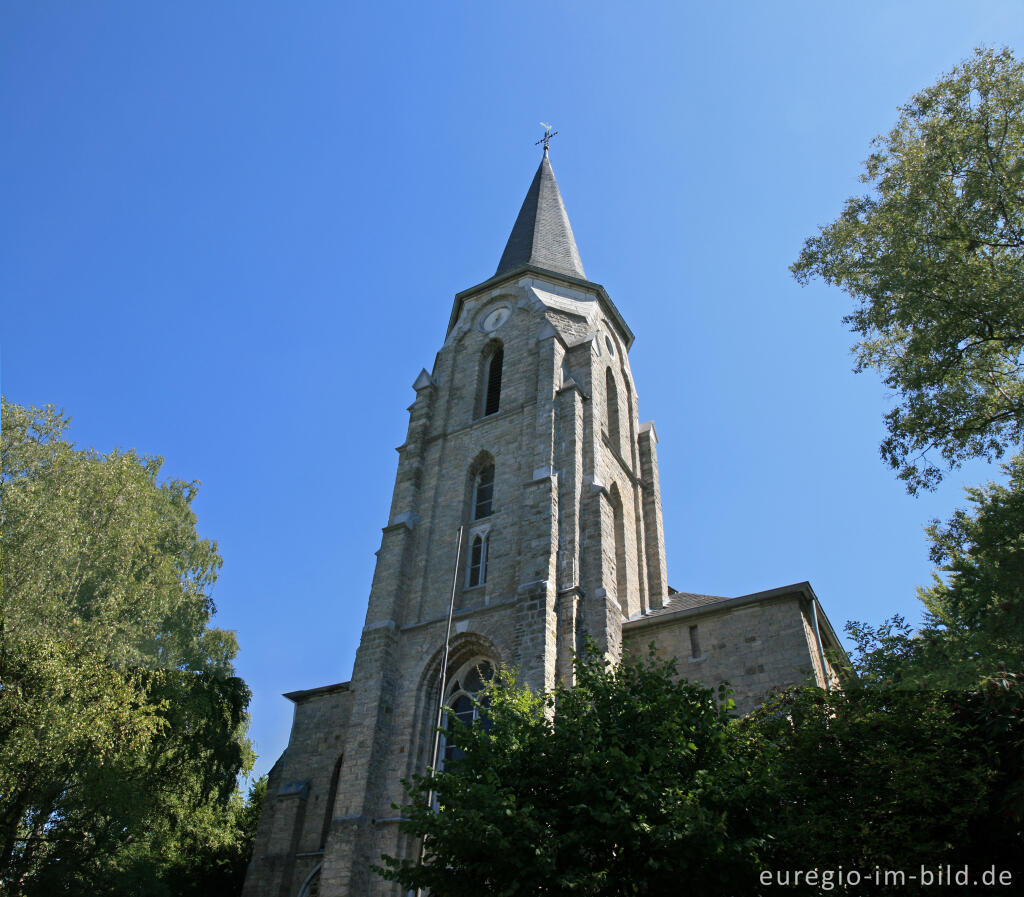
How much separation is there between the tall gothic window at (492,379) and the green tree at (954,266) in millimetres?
10878

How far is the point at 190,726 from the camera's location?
17922mm

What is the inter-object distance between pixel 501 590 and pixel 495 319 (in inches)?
397

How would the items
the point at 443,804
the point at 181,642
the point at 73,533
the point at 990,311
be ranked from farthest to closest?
the point at 181,642, the point at 73,533, the point at 990,311, the point at 443,804

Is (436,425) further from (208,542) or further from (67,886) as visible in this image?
(67,886)

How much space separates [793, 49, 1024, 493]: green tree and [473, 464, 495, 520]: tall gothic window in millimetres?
9448

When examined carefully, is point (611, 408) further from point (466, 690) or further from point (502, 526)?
point (466, 690)

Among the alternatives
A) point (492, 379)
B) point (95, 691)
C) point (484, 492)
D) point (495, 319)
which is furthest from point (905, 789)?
point (495, 319)

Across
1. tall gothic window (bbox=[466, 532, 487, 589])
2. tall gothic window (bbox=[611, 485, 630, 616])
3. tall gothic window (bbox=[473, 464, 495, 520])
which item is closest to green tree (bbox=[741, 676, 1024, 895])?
tall gothic window (bbox=[611, 485, 630, 616])

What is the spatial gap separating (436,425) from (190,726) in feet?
32.6

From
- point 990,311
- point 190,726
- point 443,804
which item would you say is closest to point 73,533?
point 190,726

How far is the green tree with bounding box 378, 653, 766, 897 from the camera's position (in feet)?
25.1

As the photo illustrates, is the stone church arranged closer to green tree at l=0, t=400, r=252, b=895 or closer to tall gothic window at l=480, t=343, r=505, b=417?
tall gothic window at l=480, t=343, r=505, b=417

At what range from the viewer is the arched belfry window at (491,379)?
2164cm

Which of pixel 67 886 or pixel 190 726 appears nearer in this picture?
pixel 67 886
